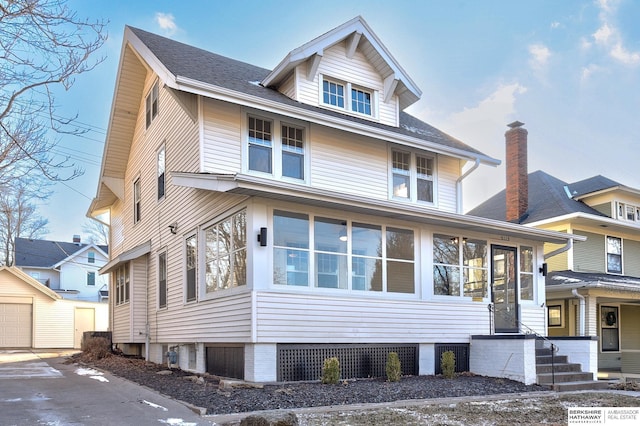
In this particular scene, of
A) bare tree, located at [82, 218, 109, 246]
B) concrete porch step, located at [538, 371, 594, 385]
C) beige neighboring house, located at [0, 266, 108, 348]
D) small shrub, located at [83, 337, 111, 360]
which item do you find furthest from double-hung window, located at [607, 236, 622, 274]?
bare tree, located at [82, 218, 109, 246]

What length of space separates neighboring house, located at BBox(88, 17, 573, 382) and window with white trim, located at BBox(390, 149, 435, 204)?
0.04 m

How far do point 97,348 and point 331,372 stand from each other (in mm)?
10987

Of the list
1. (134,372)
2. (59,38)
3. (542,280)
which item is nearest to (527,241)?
(542,280)

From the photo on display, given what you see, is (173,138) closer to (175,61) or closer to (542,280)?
(175,61)

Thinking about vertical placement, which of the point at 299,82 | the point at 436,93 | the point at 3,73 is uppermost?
the point at 436,93

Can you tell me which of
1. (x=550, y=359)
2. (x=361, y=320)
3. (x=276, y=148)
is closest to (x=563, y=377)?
(x=550, y=359)

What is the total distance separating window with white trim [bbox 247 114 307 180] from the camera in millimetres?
12461

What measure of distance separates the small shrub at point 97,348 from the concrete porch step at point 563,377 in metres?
12.8

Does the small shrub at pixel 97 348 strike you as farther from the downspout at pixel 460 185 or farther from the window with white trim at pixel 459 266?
the downspout at pixel 460 185

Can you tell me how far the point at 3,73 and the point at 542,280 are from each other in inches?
493

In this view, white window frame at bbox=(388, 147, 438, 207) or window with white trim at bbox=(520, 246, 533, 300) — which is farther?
white window frame at bbox=(388, 147, 438, 207)

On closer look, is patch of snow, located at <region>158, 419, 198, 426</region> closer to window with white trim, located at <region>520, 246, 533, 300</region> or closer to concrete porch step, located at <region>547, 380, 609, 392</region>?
concrete porch step, located at <region>547, 380, 609, 392</region>

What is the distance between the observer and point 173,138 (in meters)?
14.0

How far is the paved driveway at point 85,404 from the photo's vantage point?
688cm
